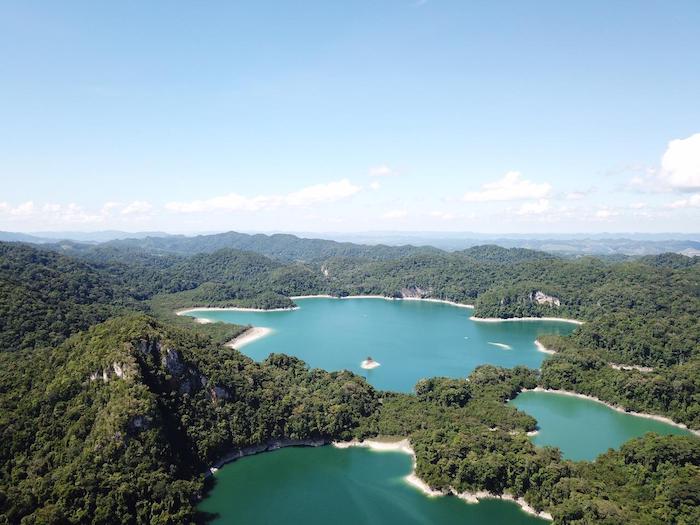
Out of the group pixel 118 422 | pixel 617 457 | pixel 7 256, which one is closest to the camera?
pixel 118 422

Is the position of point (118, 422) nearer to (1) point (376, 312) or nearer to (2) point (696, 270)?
(1) point (376, 312)

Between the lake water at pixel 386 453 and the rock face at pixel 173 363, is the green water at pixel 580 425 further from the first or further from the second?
the rock face at pixel 173 363

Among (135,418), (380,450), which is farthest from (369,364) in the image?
(135,418)

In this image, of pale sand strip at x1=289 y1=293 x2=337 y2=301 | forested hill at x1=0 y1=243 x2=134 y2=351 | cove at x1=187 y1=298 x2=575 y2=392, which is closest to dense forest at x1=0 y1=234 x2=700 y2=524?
forested hill at x1=0 y1=243 x2=134 y2=351

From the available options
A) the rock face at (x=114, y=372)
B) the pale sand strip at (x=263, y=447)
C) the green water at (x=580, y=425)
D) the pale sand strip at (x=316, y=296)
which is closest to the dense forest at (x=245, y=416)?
the rock face at (x=114, y=372)

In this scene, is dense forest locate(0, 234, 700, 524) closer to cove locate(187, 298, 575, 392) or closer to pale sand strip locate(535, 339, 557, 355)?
pale sand strip locate(535, 339, 557, 355)

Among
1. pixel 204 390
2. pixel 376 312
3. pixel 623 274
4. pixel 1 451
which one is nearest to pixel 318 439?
pixel 204 390
